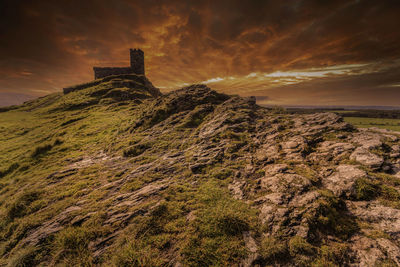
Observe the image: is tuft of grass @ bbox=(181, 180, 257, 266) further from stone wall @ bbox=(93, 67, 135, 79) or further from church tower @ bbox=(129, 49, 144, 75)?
stone wall @ bbox=(93, 67, 135, 79)

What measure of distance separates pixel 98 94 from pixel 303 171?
65.0 m

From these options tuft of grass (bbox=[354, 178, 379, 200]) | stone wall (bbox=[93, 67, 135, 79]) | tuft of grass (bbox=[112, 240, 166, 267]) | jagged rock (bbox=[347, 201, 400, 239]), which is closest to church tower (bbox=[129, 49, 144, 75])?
stone wall (bbox=[93, 67, 135, 79])

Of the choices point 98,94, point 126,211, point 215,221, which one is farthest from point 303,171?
point 98,94

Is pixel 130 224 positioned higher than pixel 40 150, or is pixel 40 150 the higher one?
pixel 40 150

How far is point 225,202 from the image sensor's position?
763cm

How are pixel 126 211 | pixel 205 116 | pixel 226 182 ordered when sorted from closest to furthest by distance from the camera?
pixel 126 211
pixel 226 182
pixel 205 116

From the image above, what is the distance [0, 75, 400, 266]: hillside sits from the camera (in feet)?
17.7

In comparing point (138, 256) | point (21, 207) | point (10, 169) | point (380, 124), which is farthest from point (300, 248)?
point (380, 124)

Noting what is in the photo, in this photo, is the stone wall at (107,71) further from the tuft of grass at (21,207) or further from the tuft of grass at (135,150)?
the tuft of grass at (21,207)

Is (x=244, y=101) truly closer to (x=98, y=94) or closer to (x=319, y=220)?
(x=319, y=220)

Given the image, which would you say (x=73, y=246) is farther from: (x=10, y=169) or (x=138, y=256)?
(x=10, y=169)

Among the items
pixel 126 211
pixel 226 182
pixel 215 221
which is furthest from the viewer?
pixel 226 182

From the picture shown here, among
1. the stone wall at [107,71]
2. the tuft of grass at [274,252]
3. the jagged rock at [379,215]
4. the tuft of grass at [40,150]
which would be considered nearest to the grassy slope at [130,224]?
the tuft of grass at [274,252]

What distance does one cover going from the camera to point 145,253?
559 cm
